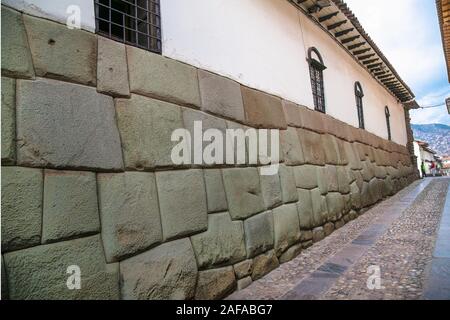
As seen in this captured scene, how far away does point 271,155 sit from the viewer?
3.83 meters

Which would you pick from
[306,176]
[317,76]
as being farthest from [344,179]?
[317,76]

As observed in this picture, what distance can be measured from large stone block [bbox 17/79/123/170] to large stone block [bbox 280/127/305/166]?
2508 millimetres

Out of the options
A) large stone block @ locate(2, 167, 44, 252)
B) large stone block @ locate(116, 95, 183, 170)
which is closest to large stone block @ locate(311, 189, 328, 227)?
large stone block @ locate(116, 95, 183, 170)

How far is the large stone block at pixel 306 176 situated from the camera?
4.30m

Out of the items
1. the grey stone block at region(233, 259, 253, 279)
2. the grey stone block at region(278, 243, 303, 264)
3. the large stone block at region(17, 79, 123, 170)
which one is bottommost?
the grey stone block at region(278, 243, 303, 264)

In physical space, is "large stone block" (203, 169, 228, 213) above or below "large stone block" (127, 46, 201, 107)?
below

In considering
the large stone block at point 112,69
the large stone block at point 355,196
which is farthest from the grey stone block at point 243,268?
the large stone block at point 355,196

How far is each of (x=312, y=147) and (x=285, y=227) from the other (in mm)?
1684

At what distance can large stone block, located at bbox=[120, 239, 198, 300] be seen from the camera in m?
2.05

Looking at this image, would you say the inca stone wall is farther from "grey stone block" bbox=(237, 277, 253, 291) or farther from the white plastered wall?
the white plastered wall

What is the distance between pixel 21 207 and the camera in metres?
1.63

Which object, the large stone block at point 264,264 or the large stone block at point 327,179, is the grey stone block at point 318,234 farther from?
the large stone block at point 264,264

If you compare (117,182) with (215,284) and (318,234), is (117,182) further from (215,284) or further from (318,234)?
(318,234)

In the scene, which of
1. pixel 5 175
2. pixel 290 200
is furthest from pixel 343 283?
pixel 5 175
